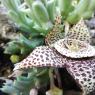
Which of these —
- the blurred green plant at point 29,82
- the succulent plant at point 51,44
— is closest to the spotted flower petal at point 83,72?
the succulent plant at point 51,44

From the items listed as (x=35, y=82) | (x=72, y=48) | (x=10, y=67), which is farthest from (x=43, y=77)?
(x=10, y=67)

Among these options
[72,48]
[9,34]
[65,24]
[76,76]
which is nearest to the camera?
[76,76]

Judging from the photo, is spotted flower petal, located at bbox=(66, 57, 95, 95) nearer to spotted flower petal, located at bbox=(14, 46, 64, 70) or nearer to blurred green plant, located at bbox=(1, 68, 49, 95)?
spotted flower petal, located at bbox=(14, 46, 64, 70)

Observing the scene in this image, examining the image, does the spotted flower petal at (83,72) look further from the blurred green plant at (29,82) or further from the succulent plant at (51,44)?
the blurred green plant at (29,82)

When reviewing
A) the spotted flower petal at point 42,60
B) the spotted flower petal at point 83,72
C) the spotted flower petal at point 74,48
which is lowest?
the spotted flower petal at point 83,72

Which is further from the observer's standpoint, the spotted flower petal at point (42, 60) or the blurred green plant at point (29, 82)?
the blurred green plant at point (29, 82)

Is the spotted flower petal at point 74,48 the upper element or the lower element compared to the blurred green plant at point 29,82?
upper

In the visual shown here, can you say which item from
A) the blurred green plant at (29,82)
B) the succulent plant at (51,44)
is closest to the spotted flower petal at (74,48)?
the succulent plant at (51,44)

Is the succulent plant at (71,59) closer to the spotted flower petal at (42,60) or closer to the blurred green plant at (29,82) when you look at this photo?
the spotted flower petal at (42,60)

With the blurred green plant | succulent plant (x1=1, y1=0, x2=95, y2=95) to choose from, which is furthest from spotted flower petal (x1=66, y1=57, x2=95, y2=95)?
the blurred green plant

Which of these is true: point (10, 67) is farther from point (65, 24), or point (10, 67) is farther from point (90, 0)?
point (90, 0)

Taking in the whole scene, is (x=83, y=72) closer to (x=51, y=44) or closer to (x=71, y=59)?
(x=71, y=59)
